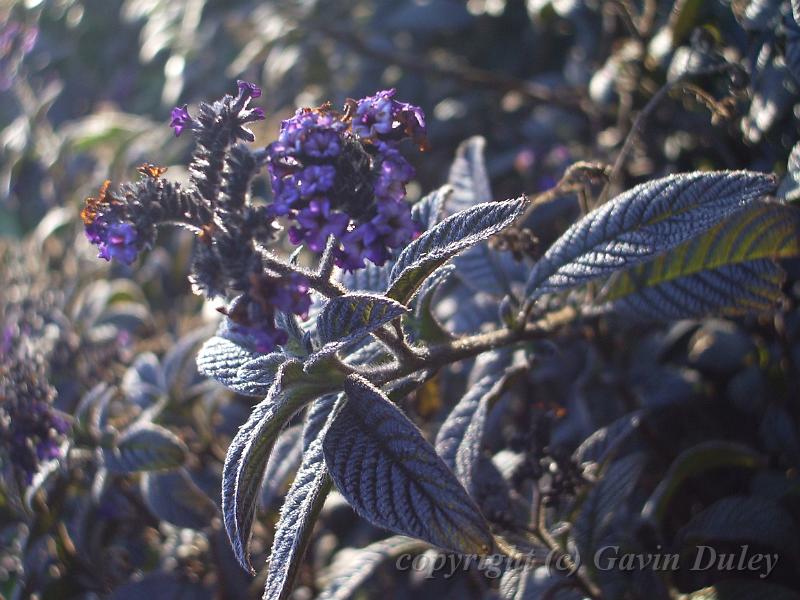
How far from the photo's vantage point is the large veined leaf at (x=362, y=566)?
1488 mm

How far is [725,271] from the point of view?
1.34 meters

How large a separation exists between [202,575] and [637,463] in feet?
3.42

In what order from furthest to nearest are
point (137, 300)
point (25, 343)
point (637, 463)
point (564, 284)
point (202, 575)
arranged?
point (137, 300)
point (25, 343)
point (202, 575)
point (637, 463)
point (564, 284)

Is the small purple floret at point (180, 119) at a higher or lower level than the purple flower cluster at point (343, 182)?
higher

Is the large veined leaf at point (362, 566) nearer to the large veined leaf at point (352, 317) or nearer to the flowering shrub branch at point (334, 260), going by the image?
the flowering shrub branch at point (334, 260)

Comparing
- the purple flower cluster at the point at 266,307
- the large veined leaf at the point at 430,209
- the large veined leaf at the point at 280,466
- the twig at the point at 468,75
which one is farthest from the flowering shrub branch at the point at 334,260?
the twig at the point at 468,75

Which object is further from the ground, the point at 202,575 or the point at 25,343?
the point at 25,343

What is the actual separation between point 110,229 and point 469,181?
0.81 meters

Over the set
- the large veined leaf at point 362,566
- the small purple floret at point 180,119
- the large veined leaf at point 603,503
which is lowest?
the large veined leaf at point 362,566

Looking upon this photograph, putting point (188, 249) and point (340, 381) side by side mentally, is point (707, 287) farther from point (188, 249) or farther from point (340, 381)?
point (188, 249)

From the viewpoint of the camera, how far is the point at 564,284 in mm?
1218

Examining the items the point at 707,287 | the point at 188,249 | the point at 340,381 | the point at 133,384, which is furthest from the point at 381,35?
the point at 340,381

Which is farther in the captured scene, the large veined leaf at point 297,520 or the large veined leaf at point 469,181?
the large veined leaf at point 469,181

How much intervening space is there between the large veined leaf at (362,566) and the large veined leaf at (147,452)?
39cm
